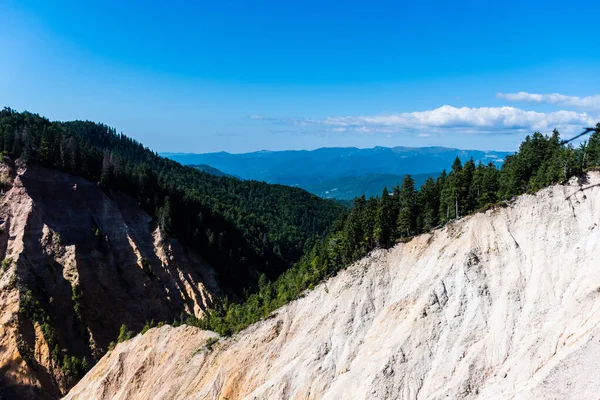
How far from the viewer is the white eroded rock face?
95.1 ft

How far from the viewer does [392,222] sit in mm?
45406

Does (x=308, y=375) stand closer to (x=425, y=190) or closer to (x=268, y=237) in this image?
(x=425, y=190)

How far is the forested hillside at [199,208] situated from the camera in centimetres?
6781

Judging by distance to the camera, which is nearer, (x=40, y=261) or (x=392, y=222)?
(x=392, y=222)

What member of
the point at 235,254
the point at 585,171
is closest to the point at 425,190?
the point at 585,171

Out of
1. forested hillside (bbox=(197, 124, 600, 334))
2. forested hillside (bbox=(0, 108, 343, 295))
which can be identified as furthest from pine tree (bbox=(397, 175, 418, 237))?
forested hillside (bbox=(0, 108, 343, 295))

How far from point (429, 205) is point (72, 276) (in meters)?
48.5

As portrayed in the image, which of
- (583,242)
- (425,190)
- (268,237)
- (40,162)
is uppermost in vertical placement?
(40,162)

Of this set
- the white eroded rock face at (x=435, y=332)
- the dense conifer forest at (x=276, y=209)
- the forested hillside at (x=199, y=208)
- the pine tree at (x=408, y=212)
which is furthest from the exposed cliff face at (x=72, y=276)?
the pine tree at (x=408, y=212)

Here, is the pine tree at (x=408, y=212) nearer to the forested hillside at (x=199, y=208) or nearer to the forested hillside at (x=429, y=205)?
the forested hillside at (x=429, y=205)

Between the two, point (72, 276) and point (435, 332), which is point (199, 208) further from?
point (435, 332)

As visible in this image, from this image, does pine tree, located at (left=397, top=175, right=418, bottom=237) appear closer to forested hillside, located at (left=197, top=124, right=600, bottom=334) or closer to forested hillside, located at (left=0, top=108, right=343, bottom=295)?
forested hillside, located at (left=197, top=124, right=600, bottom=334)

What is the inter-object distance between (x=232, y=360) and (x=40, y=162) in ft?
157

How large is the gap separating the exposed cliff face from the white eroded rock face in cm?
836
